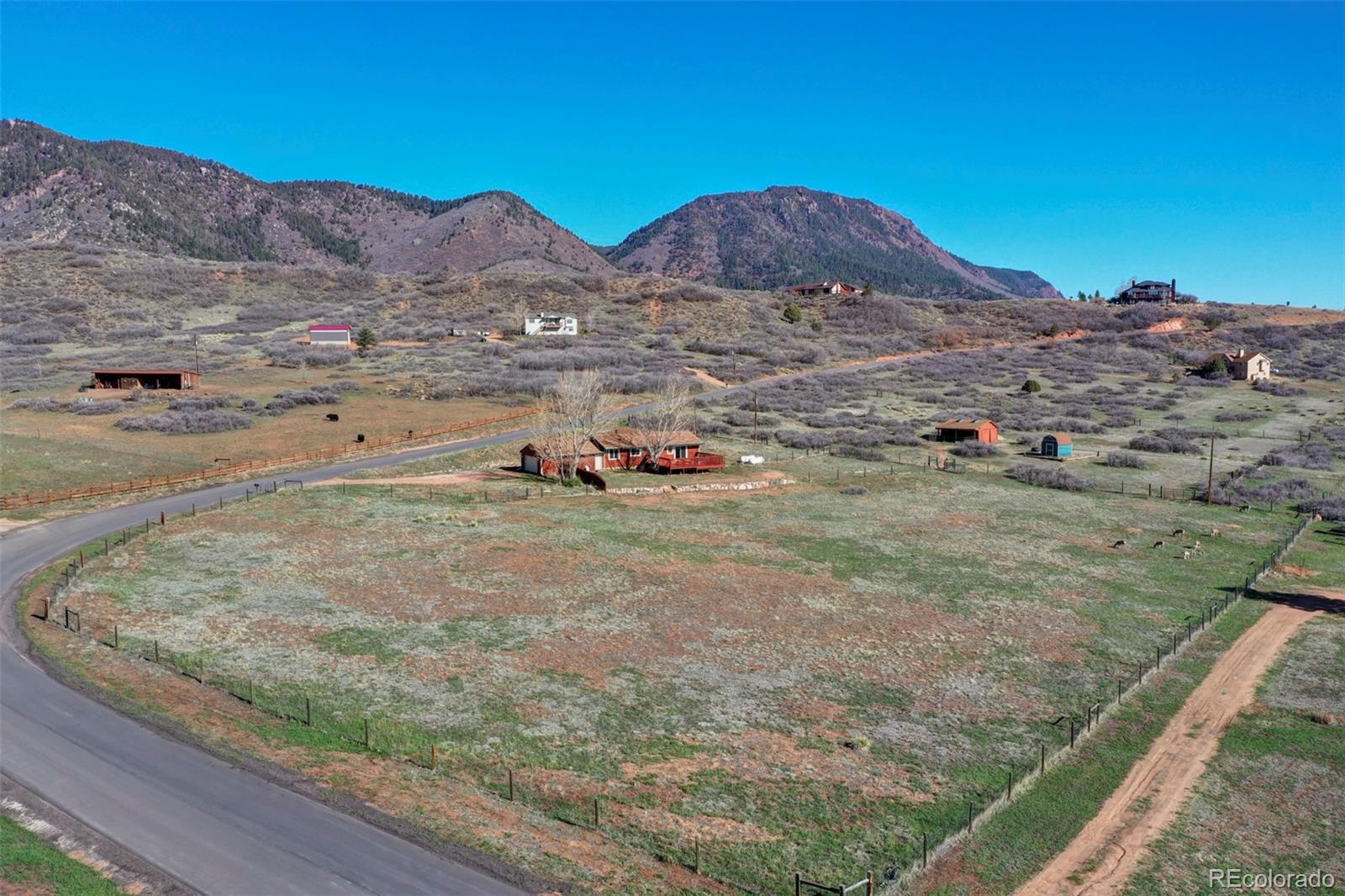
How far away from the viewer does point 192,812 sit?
66.8ft

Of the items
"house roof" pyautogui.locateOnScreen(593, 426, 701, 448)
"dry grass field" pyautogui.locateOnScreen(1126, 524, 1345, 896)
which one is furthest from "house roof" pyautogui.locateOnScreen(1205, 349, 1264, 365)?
"dry grass field" pyautogui.locateOnScreen(1126, 524, 1345, 896)

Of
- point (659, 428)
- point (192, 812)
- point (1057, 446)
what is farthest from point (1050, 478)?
point (192, 812)

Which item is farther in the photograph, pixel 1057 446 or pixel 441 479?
pixel 1057 446

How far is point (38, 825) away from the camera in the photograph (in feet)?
64.8

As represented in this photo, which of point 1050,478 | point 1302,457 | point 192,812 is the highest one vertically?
point 1302,457

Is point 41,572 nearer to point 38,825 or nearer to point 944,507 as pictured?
point 38,825

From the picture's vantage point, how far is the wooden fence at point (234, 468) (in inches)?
2053

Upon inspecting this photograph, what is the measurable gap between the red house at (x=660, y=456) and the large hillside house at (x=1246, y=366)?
8660 cm

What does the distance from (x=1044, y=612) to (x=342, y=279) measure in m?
163

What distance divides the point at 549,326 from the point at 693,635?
108 meters

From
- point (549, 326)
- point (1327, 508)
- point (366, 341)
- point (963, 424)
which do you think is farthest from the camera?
point (549, 326)

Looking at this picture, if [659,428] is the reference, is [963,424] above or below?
above

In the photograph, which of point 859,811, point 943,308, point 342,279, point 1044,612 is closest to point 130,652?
point 859,811

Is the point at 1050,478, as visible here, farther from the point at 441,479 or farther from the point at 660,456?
the point at 441,479
